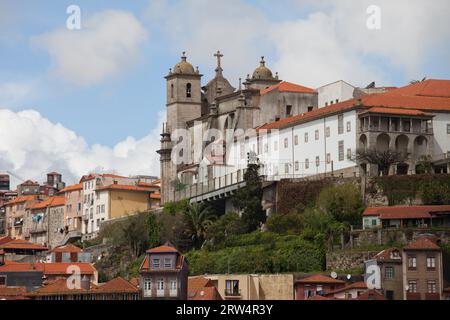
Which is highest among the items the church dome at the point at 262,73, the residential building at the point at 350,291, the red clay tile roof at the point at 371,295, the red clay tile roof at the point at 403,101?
the church dome at the point at 262,73

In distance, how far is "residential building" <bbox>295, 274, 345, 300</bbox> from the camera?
90625 mm

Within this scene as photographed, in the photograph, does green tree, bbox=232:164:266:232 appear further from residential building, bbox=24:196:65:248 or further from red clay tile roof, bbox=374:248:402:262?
residential building, bbox=24:196:65:248

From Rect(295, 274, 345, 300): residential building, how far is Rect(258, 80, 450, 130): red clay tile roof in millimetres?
17888

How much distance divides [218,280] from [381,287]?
12209 millimetres

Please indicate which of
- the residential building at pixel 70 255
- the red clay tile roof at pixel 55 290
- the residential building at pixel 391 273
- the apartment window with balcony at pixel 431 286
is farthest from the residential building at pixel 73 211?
the apartment window with balcony at pixel 431 286

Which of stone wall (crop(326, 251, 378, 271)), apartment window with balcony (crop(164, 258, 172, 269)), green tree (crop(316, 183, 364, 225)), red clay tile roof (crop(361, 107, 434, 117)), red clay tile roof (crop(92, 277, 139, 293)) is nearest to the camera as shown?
red clay tile roof (crop(92, 277, 139, 293))

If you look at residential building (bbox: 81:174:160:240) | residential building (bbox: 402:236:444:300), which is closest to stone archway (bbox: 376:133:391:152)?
residential building (bbox: 402:236:444:300)

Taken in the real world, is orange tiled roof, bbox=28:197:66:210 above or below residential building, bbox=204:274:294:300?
above

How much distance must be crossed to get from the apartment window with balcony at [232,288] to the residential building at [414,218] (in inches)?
390

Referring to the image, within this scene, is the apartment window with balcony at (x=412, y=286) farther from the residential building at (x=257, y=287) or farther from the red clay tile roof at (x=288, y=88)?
the red clay tile roof at (x=288, y=88)

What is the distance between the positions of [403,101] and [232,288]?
76.4ft

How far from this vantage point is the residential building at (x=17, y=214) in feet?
544

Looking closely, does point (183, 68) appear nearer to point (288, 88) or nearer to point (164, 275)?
point (288, 88)

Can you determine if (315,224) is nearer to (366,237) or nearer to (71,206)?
(366,237)
